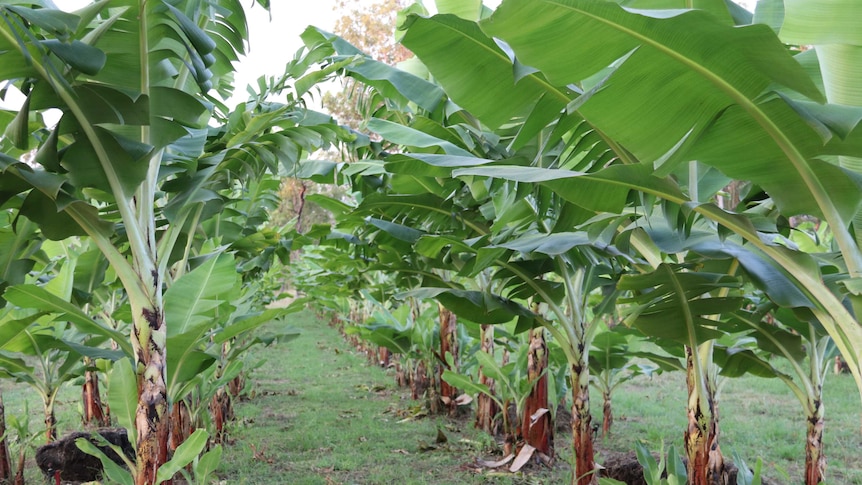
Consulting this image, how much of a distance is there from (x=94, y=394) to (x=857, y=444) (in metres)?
7.90

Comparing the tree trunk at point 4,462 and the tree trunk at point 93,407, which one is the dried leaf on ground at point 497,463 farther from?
the tree trunk at point 93,407

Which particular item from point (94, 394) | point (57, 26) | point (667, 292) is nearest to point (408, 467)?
point (667, 292)

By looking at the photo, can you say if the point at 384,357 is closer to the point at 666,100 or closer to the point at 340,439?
the point at 340,439

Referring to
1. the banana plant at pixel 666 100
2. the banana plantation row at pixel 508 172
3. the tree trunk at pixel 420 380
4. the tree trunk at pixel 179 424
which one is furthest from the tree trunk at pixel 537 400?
the tree trunk at pixel 420 380

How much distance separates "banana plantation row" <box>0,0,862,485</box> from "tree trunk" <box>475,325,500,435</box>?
0.78 metres

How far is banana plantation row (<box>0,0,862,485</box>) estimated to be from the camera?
68.4 inches

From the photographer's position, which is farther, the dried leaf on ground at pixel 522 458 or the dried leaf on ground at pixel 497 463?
the dried leaf on ground at pixel 497 463

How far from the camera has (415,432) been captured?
22.2 feet

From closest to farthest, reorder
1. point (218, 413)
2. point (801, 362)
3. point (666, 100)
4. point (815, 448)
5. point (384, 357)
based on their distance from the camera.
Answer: point (666, 100) → point (801, 362) → point (815, 448) → point (218, 413) → point (384, 357)

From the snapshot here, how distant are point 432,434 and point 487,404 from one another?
2.29 ft

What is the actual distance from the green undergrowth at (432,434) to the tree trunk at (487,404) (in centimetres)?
18

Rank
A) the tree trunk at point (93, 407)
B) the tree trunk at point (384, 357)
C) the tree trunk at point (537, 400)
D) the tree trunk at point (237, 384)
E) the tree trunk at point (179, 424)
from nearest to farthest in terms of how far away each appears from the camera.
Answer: the tree trunk at point (179, 424)
the tree trunk at point (537, 400)
the tree trunk at point (93, 407)
the tree trunk at point (237, 384)
the tree trunk at point (384, 357)

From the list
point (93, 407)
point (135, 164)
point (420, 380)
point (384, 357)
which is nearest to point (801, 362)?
point (135, 164)

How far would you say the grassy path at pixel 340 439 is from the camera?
5.09 metres
